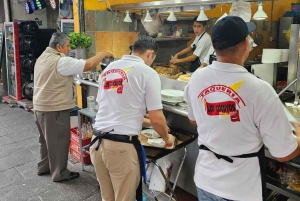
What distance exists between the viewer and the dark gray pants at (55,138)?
305 cm

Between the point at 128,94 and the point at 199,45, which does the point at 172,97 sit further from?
the point at 199,45

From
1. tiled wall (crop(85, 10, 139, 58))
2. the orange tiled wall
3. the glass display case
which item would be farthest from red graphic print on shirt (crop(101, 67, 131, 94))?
the glass display case

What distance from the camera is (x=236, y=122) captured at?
130 cm

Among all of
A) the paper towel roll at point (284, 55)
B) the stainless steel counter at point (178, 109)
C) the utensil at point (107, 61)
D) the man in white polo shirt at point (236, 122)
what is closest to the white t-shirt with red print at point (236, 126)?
the man in white polo shirt at point (236, 122)

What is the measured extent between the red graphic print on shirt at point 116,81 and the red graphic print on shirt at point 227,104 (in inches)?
29.5

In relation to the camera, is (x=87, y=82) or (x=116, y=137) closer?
(x=116, y=137)

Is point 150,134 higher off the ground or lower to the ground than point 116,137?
lower

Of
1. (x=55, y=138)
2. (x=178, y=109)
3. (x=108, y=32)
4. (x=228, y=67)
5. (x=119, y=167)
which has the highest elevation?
(x=108, y=32)

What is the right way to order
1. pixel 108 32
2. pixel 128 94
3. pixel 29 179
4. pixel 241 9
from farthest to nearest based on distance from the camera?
Answer: pixel 108 32 → pixel 29 179 → pixel 241 9 → pixel 128 94

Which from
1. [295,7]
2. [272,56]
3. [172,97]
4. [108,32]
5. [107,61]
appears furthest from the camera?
[295,7]

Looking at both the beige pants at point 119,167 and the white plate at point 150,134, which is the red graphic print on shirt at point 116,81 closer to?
the beige pants at point 119,167

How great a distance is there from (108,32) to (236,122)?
10.9ft

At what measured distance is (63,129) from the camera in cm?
314

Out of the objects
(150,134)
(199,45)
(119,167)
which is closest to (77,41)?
(199,45)
